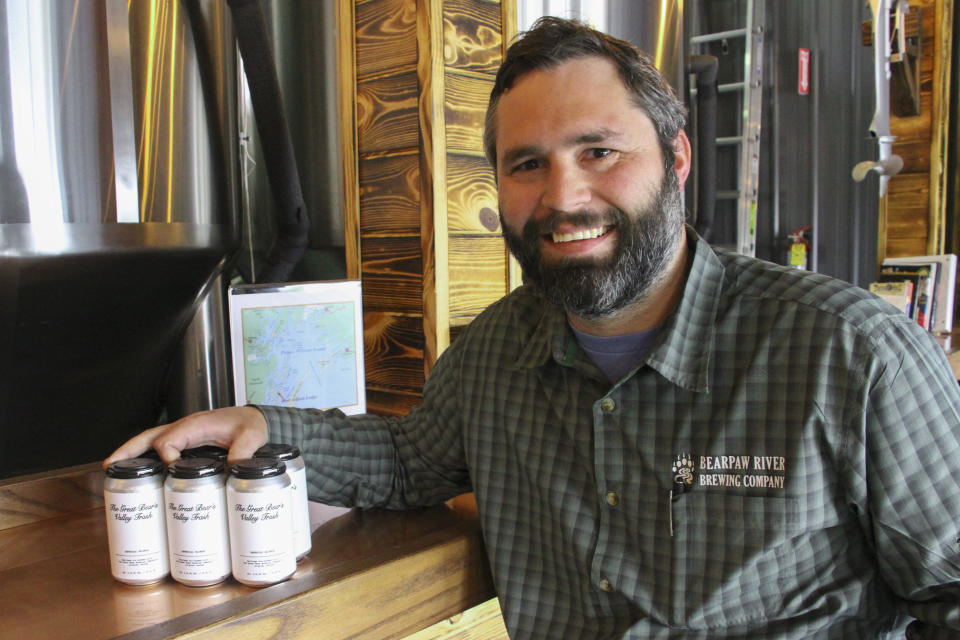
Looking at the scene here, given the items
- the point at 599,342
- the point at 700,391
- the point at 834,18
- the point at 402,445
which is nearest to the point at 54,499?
the point at 402,445

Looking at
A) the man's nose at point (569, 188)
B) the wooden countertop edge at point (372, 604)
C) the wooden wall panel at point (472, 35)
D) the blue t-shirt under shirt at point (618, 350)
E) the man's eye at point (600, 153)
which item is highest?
the wooden wall panel at point (472, 35)

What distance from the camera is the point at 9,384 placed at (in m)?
1.53

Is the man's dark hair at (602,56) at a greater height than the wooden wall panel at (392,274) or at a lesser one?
greater

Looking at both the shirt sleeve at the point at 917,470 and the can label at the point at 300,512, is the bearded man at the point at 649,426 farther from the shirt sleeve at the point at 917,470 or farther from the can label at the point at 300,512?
the can label at the point at 300,512

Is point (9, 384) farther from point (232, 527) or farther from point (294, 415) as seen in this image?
point (232, 527)

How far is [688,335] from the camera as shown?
1049 mm

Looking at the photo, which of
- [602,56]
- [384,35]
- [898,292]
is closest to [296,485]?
[602,56]

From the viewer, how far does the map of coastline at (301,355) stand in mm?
1628

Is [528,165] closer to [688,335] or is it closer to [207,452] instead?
[688,335]

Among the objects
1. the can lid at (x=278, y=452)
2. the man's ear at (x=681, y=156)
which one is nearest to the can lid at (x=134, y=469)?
the can lid at (x=278, y=452)

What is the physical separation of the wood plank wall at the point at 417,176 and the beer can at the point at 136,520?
2.91ft

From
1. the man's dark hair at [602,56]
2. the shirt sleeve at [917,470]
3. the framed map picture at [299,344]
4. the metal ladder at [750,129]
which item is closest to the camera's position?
the shirt sleeve at [917,470]

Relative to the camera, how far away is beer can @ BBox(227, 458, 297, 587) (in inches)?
37.5

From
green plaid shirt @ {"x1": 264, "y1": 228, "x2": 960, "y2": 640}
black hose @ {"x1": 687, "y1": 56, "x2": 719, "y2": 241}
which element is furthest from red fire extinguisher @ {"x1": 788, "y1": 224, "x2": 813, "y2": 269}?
green plaid shirt @ {"x1": 264, "y1": 228, "x2": 960, "y2": 640}
